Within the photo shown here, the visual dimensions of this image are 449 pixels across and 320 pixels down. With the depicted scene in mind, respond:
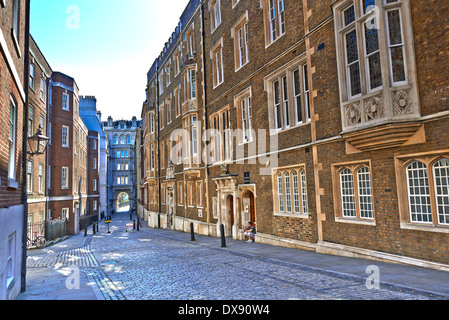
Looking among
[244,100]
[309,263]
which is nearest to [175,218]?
[244,100]

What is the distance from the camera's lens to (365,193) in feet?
33.1

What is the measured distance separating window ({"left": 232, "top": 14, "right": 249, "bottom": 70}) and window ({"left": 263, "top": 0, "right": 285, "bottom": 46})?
2115 millimetres

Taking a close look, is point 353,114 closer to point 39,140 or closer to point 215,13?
point 39,140

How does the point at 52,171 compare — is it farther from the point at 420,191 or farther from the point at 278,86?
the point at 420,191

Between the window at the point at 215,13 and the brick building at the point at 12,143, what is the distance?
13.5 metres

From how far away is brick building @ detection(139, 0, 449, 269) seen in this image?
8.30m

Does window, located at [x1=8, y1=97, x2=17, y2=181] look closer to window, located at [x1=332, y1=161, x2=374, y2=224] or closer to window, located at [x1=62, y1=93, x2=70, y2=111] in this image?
window, located at [x1=332, y1=161, x2=374, y2=224]

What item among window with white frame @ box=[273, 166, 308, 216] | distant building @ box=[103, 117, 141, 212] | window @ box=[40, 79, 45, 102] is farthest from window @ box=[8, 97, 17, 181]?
distant building @ box=[103, 117, 141, 212]

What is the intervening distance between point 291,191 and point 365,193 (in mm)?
3801

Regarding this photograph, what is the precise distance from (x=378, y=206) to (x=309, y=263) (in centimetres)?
253

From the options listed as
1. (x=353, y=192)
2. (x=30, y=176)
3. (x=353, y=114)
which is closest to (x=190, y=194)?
(x=30, y=176)

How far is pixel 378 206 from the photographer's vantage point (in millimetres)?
9469

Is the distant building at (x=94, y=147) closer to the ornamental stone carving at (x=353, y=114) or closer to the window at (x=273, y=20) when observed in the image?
the window at (x=273, y=20)

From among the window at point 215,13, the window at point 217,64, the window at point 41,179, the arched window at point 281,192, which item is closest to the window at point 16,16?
the arched window at point 281,192
